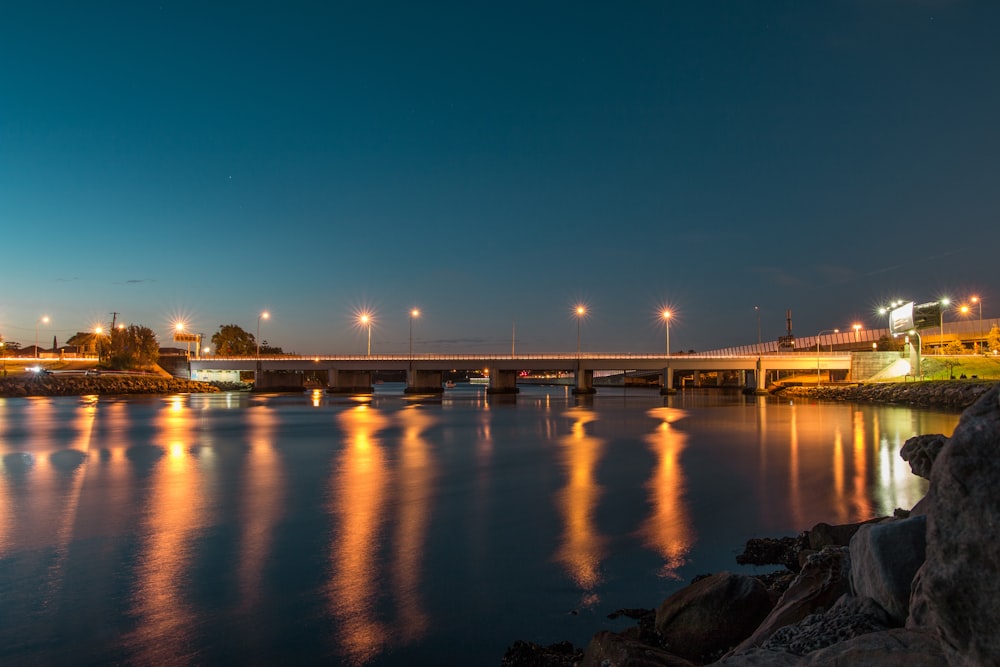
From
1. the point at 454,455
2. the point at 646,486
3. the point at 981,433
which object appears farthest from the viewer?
the point at 454,455

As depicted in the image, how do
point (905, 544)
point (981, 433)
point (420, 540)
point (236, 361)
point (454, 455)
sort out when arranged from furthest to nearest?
point (236, 361)
point (454, 455)
point (420, 540)
point (905, 544)
point (981, 433)

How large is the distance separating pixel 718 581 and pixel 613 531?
6.81m

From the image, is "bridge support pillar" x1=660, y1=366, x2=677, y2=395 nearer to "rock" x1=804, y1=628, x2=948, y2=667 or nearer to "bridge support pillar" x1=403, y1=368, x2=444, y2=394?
"bridge support pillar" x1=403, y1=368, x2=444, y2=394

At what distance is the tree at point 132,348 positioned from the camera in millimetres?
138750

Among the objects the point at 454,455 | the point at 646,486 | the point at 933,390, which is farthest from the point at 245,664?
the point at 933,390

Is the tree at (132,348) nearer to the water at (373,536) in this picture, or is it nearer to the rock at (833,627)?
the water at (373,536)

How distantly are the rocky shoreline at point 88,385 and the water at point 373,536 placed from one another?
81.1 m

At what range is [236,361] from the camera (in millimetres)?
136375

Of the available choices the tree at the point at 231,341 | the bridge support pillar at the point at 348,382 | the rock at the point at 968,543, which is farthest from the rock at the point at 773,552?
the tree at the point at 231,341

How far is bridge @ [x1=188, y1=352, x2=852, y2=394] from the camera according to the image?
116m

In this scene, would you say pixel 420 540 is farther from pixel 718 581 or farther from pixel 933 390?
pixel 933 390

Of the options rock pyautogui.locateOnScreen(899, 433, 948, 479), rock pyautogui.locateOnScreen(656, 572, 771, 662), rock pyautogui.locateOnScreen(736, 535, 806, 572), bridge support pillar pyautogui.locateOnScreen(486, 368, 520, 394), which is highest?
rock pyautogui.locateOnScreen(899, 433, 948, 479)

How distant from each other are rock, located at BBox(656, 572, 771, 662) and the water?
155 centimetres

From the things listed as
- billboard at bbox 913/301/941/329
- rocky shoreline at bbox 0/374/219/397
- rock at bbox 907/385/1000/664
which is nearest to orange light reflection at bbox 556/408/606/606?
rock at bbox 907/385/1000/664
